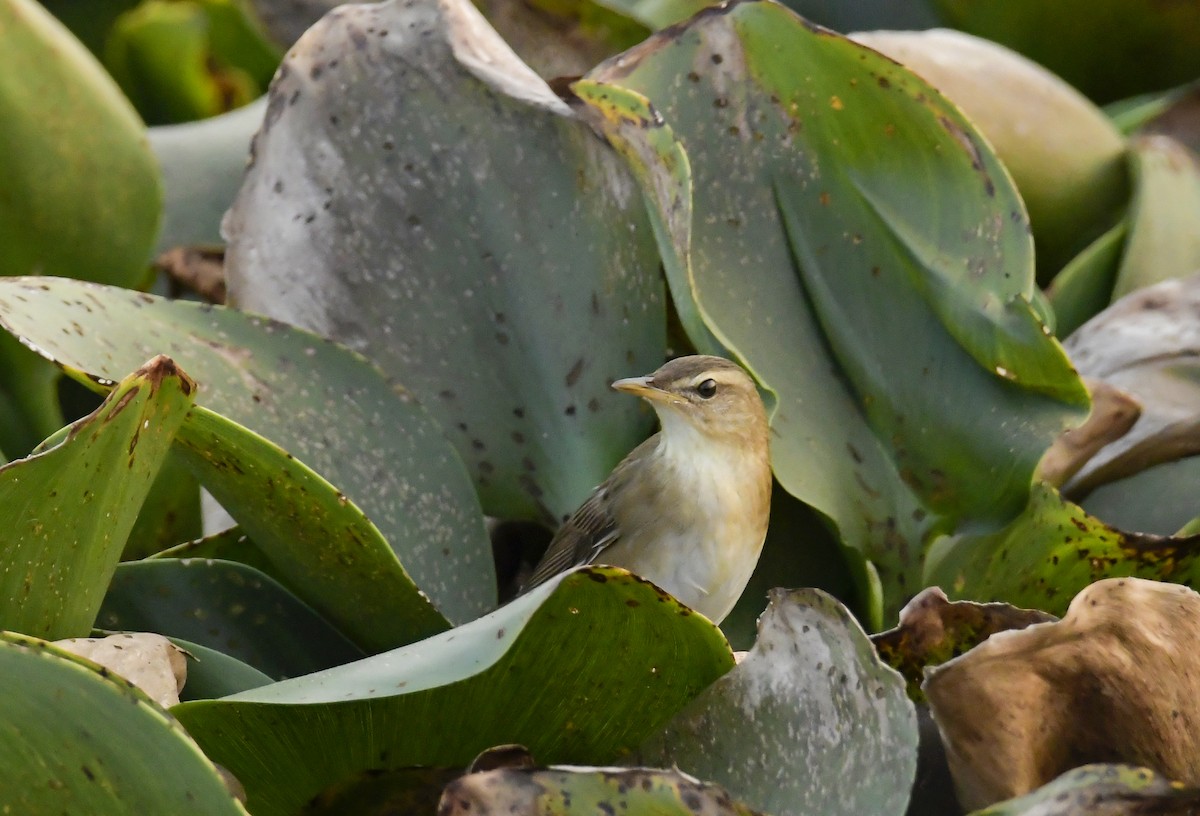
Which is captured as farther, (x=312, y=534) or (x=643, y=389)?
(x=643, y=389)

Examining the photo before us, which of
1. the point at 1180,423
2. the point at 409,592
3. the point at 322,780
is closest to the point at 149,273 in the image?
the point at 409,592

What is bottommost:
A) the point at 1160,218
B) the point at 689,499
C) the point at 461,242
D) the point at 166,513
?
the point at 689,499

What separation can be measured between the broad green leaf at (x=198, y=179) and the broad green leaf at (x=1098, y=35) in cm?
86

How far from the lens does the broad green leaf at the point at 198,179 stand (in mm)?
1369

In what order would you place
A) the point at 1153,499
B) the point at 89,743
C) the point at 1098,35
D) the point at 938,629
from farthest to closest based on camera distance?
the point at 1098,35 < the point at 1153,499 < the point at 938,629 < the point at 89,743

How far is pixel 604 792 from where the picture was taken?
612mm

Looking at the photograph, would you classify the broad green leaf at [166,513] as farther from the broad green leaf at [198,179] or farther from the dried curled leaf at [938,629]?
the dried curled leaf at [938,629]

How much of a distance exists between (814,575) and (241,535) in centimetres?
41

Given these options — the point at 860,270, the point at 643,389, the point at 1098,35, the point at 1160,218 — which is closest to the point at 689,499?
the point at 643,389

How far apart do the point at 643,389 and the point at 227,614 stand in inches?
14.2

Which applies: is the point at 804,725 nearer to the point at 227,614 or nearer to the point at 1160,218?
the point at 227,614

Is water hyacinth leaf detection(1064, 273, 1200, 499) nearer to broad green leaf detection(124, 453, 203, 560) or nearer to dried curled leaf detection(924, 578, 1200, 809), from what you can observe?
dried curled leaf detection(924, 578, 1200, 809)

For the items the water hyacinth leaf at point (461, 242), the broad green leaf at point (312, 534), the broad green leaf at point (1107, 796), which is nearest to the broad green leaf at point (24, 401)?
the water hyacinth leaf at point (461, 242)

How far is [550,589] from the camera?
2.13 feet
